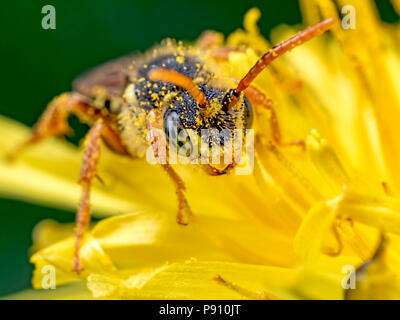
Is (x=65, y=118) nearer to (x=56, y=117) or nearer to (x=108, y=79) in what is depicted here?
(x=56, y=117)

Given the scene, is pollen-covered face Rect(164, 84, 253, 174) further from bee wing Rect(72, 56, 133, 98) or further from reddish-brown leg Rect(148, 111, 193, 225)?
bee wing Rect(72, 56, 133, 98)

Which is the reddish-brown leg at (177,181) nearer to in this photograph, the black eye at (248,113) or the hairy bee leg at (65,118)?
the black eye at (248,113)

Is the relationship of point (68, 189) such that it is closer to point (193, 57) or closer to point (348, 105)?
point (193, 57)

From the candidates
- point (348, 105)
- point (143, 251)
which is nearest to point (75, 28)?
point (348, 105)

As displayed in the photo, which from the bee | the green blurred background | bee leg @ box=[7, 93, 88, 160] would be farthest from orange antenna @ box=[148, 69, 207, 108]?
the green blurred background

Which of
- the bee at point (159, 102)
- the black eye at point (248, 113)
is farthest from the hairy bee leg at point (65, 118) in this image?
the black eye at point (248, 113)
